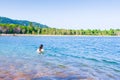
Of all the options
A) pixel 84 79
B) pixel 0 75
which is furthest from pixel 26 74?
pixel 84 79

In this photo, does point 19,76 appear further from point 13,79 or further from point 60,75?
point 60,75

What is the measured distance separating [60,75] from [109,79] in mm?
4465

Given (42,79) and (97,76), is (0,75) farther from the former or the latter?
(97,76)

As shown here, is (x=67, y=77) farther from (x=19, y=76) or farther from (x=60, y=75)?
(x=19, y=76)

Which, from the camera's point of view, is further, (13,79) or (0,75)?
(0,75)

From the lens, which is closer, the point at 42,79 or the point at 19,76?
the point at 42,79

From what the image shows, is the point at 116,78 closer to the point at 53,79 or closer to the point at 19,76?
the point at 53,79

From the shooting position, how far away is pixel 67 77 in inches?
806

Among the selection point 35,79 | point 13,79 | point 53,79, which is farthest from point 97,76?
point 13,79

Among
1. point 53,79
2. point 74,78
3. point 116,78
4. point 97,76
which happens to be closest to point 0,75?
point 53,79

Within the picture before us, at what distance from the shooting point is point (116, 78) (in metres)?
20.8

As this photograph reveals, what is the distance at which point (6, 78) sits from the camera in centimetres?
1936

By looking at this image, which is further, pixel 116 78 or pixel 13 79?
pixel 116 78

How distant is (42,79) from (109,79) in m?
5.91
